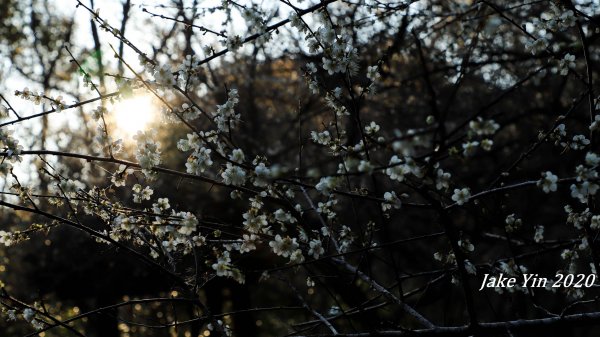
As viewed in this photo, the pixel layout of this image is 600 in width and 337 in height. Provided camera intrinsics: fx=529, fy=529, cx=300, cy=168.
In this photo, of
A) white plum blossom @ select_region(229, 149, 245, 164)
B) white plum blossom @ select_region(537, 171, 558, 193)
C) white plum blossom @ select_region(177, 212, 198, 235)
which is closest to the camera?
white plum blossom @ select_region(537, 171, 558, 193)

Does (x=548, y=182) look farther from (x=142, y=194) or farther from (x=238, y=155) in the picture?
(x=142, y=194)

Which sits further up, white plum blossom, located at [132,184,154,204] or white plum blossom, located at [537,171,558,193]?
white plum blossom, located at [132,184,154,204]

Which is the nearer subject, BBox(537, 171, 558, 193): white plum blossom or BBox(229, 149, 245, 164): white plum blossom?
BBox(537, 171, 558, 193): white plum blossom

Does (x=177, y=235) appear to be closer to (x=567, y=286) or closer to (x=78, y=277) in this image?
(x=567, y=286)

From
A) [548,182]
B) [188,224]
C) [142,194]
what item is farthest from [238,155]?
[548,182]

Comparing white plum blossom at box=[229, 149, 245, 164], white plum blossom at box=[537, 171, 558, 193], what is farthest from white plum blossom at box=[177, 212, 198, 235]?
white plum blossom at box=[537, 171, 558, 193]

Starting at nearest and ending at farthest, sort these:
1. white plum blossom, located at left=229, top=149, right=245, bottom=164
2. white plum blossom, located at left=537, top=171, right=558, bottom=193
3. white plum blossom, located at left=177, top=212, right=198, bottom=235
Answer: white plum blossom, located at left=537, top=171, right=558, bottom=193 < white plum blossom, located at left=229, top=149, right=245, bottom=164 < white plum blossom, located at left=177, top=212, right=198, bottom=235

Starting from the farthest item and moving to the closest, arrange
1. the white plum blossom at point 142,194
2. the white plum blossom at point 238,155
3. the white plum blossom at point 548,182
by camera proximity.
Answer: the white plum blossom at point 142,194 < the white plum blossom at point 238,155 < the white plum blossom at point 548,182

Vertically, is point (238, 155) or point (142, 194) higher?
point (142, 194)

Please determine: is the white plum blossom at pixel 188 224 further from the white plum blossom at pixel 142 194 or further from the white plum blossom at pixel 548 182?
the white plum blossom at pixel 548 182

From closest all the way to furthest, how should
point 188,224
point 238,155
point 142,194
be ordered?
1. point 238,155
2. point 188,224
3. point 142,194

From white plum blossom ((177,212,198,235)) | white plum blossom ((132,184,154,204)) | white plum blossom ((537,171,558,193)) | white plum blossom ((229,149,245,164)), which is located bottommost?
white plum blossom ((537,171,558,193))

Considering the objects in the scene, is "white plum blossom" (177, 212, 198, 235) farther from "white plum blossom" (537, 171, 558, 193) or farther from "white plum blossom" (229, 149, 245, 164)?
"white plum blossom" (537, 171, 558, 193)

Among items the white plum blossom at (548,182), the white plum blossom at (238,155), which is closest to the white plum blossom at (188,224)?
the white plum blossom at (238,155)
